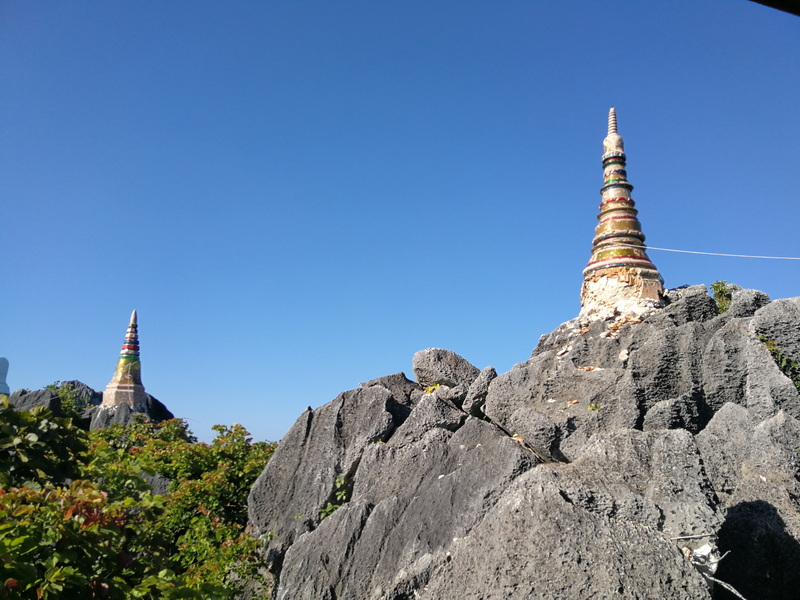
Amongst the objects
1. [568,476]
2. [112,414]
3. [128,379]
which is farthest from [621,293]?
[128,379]

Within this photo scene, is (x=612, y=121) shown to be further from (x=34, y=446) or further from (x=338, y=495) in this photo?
(x=34, y=446)

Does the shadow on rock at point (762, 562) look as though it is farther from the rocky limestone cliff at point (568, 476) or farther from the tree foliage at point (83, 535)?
the tree foliage at point (83, 535)

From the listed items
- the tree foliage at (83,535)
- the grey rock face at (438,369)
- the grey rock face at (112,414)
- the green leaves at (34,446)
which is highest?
the grey rock face at (112,414)

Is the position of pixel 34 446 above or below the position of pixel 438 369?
below

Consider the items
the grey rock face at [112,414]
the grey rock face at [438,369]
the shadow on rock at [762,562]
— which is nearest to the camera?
the shadow on rock at [762,562]

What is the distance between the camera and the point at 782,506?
599cm

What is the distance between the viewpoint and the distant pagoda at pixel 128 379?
23578 mm

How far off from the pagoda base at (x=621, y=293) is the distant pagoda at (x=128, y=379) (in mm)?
15861

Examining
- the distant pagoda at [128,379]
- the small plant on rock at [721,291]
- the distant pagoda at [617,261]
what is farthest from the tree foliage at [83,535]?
the distant pagoda at [128,379]

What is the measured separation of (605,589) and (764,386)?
4976 mm

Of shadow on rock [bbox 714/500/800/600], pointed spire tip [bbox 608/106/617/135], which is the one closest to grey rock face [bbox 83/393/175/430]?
pointed spire tip [bbox 608/106/617/135]

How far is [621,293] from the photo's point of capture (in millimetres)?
13414

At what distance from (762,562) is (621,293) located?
824cm

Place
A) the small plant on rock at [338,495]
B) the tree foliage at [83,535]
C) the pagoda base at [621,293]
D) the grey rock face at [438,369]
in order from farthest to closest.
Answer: the pagoda base at [621,293] < the grey rock face at [438,369] < the small plant on rock at [338,495] < the tree foliage at [83,535]
